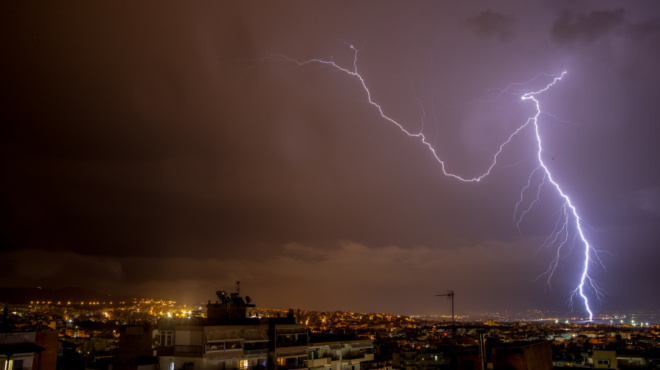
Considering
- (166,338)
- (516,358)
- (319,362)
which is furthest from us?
(319,362)

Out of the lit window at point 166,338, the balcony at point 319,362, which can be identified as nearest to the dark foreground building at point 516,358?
the lit window at point 166,338

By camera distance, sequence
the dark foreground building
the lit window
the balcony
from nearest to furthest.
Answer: the dark foreground building
the lit window
the balcony

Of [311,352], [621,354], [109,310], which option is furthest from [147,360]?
[109,310]

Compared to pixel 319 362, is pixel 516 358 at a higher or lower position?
higher

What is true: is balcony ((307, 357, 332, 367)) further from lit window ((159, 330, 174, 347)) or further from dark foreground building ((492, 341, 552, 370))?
dark foreground building ((492, 341, 552, 370))

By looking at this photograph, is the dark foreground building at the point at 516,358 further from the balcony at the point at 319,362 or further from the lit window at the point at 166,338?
the balcony at the point at 319,362

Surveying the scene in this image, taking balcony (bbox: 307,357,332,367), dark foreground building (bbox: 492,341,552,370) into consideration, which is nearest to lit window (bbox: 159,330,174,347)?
balcony (bbox: 307,357,332,367)

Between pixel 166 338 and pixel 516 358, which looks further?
pixel 166 338

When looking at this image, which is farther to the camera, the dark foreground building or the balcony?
the balcony

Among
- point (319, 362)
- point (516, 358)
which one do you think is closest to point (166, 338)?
point (319, 362)

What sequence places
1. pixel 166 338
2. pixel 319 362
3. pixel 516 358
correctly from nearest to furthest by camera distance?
pixel 516 358
pixel 166 338
pixel 319 362

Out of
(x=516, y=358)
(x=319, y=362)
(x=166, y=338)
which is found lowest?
(x=319, y=362)

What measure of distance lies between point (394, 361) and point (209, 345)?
96.9 ft

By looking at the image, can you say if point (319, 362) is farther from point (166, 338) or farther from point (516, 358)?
point (516, 358)
